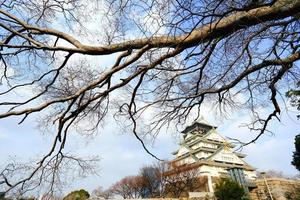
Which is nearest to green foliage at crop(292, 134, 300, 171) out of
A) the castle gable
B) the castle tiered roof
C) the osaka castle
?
the osaka castle

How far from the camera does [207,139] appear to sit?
34.5 meters

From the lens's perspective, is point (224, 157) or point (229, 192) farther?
point (224, 157)

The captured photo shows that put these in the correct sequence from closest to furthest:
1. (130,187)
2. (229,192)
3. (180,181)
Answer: (229,192) → (180,181) → (130,187)

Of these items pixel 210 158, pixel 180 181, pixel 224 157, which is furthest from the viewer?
pixel 224 157

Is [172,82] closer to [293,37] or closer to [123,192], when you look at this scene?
[293,37]

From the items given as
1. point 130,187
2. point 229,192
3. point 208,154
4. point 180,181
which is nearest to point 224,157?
point 208,154

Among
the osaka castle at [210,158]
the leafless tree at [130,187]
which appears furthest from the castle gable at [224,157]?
the leafless tree at [130,187]

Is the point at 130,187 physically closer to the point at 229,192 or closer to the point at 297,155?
the point at 229,192

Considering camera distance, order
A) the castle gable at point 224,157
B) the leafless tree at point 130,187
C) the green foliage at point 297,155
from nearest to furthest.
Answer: the green foliage at point 297,155 < the leafless tree at point 130,187 < the castle gable at point 224,157

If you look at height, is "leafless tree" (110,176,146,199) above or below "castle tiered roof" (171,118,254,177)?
below

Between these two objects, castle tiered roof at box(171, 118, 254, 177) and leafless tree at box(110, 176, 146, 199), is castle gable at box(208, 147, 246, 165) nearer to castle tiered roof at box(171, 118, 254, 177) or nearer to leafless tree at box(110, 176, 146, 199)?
castle tiered roof at box(171, 118, 254, 177)

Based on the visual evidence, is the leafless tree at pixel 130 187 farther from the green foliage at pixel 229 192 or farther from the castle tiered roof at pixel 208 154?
the green foliage at pixel 229 192

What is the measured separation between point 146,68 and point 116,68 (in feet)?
1.19

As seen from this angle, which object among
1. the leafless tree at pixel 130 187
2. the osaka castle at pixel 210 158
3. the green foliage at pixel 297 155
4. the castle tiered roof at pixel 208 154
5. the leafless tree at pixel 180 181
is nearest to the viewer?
the green foliage at pixel 297 155
